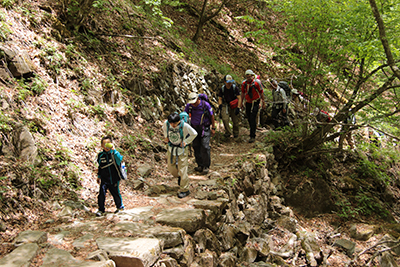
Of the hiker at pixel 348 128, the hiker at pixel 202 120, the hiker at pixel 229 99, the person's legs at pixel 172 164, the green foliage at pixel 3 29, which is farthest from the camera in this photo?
the hiker at pixel 229 99

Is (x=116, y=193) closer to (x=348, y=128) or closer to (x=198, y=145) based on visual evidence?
(x=198, y=145)

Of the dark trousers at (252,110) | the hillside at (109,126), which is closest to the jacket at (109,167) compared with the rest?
the hillside at (109,126)

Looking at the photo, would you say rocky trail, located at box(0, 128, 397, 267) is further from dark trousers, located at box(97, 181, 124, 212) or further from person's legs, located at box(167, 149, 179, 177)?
person's legs, located at box(167, 149, 179, 177)

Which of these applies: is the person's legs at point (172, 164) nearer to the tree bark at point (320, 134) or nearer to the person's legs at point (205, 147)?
the person's legs at point (205, 147)

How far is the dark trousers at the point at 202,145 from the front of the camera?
660 cm

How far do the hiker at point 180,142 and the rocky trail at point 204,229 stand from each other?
0.48 metres

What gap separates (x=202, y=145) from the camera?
6688 millimetres

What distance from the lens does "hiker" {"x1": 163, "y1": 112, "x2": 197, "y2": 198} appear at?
17.5 ft

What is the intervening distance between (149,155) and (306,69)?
592 cm

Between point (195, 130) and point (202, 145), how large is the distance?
66 centimetres

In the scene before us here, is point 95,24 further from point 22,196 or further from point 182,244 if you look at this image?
point 182,244

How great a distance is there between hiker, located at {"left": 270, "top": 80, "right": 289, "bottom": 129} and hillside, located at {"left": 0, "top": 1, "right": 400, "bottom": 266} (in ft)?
3.86

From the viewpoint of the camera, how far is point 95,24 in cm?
881

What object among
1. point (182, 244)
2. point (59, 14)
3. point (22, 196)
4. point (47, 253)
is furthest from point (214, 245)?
point (59, 14)
